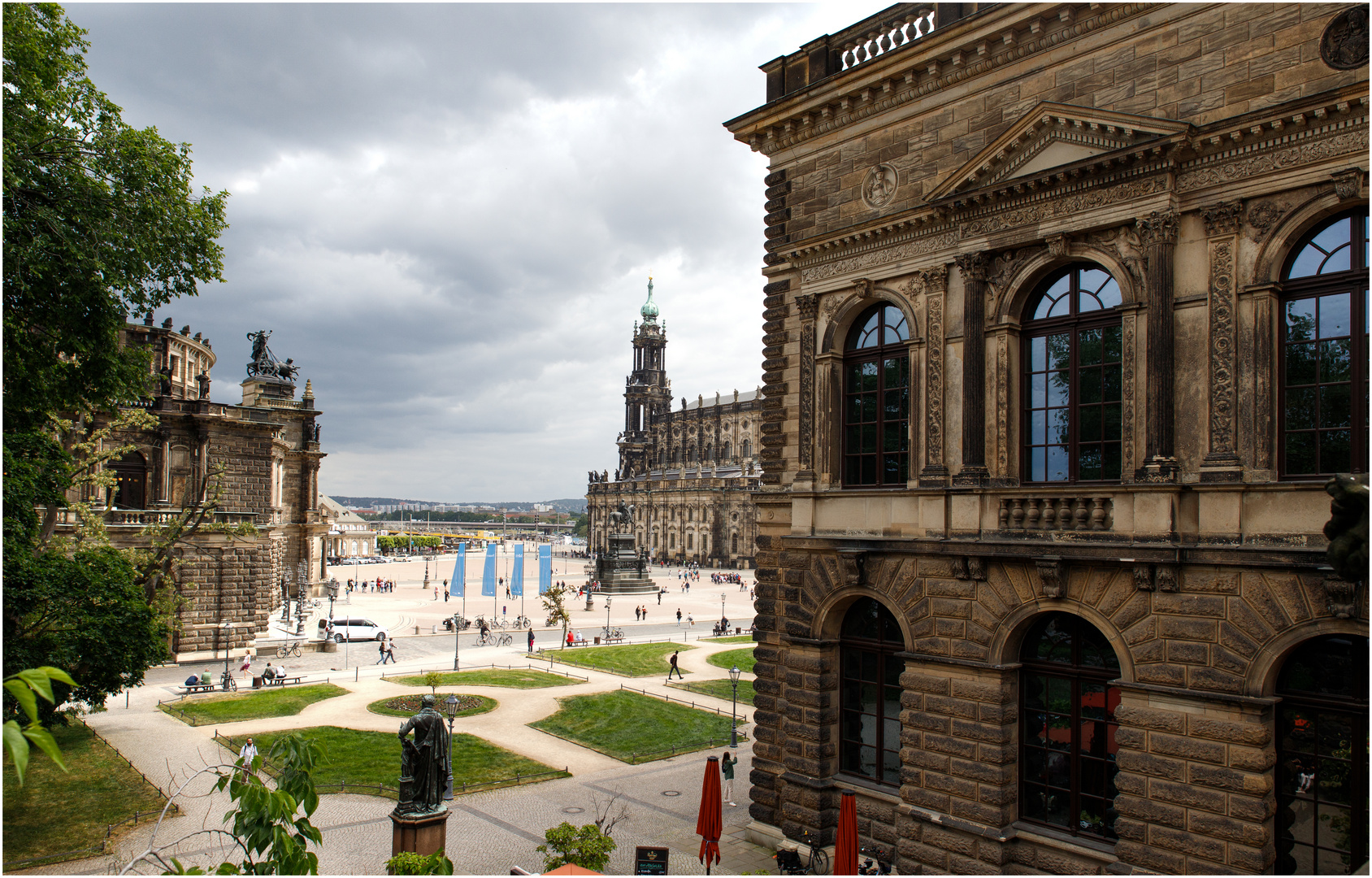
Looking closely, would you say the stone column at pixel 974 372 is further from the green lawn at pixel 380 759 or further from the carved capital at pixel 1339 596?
the green lawn at pixel 380 759

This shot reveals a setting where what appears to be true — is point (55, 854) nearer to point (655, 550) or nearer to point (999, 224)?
point (999, 224)

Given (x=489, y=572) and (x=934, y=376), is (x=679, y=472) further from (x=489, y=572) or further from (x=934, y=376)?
(x=934, y=376)

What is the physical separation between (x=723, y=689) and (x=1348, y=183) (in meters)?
29.1

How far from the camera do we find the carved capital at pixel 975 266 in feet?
48.8

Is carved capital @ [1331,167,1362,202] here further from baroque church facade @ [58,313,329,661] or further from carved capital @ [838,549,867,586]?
baroque church facade @ [58,313,329,661]

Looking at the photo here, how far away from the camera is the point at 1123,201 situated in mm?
13203

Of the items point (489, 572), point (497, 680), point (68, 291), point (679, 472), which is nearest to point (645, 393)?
point (679, 472)

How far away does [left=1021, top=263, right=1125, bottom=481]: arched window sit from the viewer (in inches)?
538

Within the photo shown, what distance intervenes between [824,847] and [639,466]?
462ft

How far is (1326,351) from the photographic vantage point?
11.7m

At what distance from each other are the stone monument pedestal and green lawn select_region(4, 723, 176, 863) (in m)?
7.32

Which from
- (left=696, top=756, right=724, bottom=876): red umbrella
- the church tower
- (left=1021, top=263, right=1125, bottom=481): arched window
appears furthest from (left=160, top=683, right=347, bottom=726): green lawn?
the church tower

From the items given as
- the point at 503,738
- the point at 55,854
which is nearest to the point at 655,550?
the point at 503,738

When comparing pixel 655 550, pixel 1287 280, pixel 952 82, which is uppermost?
pixel 952 82
